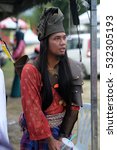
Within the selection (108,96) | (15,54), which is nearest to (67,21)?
(108,96)

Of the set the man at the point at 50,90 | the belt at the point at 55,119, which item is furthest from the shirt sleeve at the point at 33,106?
the belt at the point at 55,119

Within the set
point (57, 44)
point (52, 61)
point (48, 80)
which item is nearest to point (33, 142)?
point (48, 80)

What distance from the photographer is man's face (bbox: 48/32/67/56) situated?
2603 millimetres

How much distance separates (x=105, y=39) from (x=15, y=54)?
6.55m

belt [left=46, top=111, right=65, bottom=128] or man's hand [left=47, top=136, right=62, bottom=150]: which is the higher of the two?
belt [left=46, top=111, right=65, bottom=128]

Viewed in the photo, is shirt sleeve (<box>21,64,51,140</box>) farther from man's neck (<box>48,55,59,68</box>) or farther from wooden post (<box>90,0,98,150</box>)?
wooden post (<box>90,0,98,150</box>)

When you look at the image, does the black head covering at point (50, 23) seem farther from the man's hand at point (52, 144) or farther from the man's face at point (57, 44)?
the man's hand at point (52, 144)

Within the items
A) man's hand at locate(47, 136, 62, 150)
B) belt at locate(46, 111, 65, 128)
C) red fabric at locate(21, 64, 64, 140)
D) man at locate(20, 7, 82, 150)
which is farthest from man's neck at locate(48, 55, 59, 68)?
man's hand at locate(47, 136, 62, 150)

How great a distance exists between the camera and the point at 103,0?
279 centimetres

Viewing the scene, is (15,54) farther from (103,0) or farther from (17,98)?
(103,0)

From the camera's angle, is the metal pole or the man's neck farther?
the metal pole

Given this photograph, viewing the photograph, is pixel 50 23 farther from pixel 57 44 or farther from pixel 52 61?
pixel 52 61

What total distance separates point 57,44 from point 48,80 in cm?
26

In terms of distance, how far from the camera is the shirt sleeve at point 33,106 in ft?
8.32
